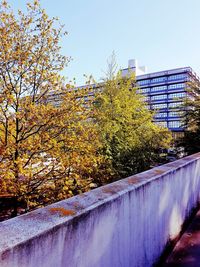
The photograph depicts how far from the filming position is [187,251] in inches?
113

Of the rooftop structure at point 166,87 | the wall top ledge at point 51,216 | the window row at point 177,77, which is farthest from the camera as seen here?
the rooftop structure at point 166,87

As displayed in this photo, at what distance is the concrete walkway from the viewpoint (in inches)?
102

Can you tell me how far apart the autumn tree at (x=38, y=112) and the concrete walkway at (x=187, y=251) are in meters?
4.19

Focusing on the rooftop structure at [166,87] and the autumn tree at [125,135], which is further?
the rooftop structure at [166,87]

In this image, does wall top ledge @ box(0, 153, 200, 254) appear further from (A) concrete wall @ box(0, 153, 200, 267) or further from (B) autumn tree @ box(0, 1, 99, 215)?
(B) autumn tree @ box(0, 1, 99, 215)

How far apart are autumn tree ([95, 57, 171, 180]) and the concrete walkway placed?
22.2 feet

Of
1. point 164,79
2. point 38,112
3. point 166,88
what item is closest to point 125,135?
point 38,112

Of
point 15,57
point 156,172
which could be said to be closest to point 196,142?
point 15,57

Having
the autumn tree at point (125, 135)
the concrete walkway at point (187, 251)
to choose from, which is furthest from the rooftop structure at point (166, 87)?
the concrete walkway at point (187, 251)

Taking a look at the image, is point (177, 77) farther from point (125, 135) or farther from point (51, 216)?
point (51, 216)

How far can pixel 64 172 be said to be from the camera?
7.54m

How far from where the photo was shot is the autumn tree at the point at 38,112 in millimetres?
6939

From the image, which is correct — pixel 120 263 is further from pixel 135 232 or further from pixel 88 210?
pixel 88 210

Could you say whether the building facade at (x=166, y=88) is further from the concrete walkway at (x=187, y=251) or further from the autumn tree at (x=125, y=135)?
the concrete walkway at (x=187, y=251)
